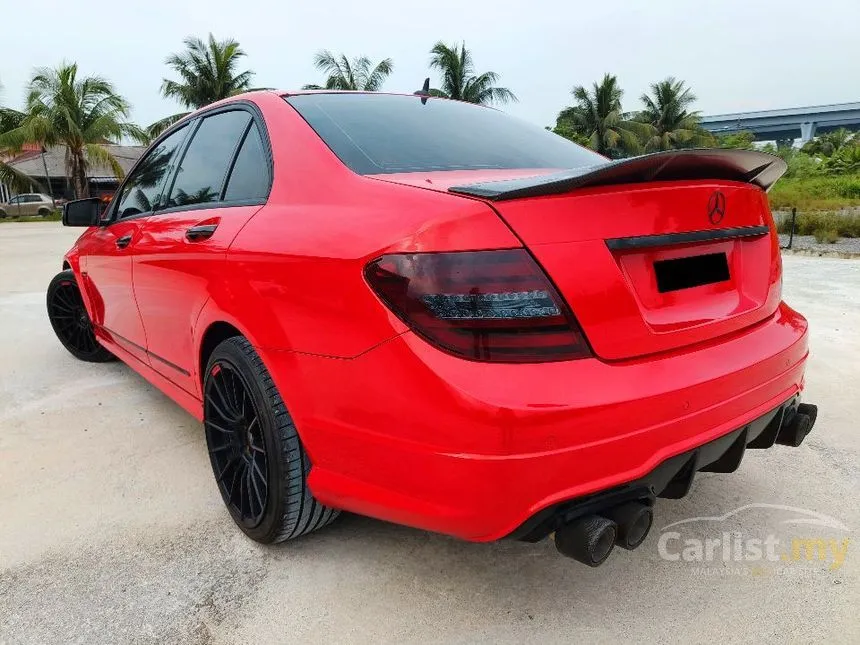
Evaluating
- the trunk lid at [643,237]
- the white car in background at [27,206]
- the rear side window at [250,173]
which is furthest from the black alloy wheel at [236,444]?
the white car in background at [27,206]

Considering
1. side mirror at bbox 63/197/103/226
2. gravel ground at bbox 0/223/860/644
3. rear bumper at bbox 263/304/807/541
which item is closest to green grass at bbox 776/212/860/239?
gravel ground at bbox 0/223/860/644

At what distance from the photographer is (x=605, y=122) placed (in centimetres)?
4131

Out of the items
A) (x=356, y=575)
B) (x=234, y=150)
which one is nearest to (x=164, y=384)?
(x=234, y=150)

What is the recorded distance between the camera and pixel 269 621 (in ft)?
5.44

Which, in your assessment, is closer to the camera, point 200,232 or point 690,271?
point 690,271

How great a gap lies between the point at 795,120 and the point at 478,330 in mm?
94808

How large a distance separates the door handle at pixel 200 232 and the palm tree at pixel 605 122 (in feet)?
136

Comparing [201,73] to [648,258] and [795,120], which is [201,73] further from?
[795,120]

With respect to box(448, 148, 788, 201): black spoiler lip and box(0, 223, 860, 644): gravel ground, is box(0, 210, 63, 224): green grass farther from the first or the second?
box(448, 148, 788, 201): black spoiler lip

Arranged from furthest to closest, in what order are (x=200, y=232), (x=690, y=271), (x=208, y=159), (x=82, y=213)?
1. (x=82, y=213)
2. (x=208, y=159)
3. (x=200, y=232)
4. (x=690, y=271)

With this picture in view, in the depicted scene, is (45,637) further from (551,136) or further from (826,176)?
(826,176)

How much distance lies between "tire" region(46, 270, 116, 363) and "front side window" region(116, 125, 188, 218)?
1.09 m

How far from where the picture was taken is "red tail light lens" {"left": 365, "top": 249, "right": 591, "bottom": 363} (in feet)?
4.26

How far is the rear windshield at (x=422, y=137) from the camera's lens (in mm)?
1812
